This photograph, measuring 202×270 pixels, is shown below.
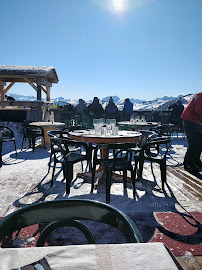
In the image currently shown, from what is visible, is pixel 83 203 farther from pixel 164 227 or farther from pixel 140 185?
pixel 140 185

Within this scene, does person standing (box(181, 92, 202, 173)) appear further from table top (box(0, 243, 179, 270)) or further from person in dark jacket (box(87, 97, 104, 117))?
person in dark jacket (box(87, 97, 104, 117))

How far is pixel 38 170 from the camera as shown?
443 cm

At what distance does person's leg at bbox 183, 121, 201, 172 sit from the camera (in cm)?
429

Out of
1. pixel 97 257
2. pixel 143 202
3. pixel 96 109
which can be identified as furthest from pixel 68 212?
pixel 96 109

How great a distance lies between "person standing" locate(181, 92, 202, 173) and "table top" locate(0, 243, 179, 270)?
392cm

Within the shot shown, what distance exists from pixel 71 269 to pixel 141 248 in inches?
8.6

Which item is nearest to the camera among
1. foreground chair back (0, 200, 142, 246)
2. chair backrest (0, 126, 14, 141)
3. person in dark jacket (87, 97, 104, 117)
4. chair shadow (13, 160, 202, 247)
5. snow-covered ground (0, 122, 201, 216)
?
foreground chair back (0, 200, 142, 246)

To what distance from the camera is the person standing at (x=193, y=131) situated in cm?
418

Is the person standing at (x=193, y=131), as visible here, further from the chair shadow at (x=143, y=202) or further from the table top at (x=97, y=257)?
the table top at (x=97, y=257)

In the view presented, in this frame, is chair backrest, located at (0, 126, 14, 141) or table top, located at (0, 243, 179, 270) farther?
chair backrest, located at (0, 126, 14, 141)

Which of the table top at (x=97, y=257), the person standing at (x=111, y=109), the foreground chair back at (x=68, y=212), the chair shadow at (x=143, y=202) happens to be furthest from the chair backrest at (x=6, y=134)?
the person standing at (x=111, y=109)

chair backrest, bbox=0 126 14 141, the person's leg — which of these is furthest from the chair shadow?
chair backrest, bbox=0 126 14 141

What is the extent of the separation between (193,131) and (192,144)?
292 millimetres

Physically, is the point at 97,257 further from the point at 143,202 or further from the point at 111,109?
the point at 111,109
